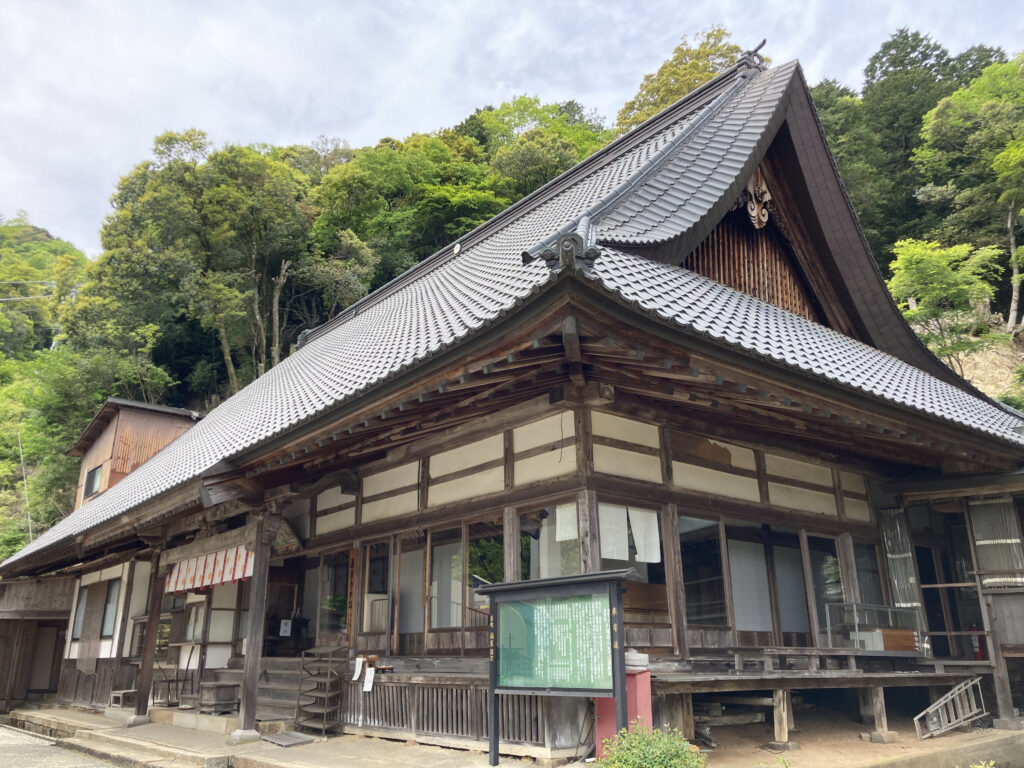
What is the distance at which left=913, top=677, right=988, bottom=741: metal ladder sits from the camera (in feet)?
27.4

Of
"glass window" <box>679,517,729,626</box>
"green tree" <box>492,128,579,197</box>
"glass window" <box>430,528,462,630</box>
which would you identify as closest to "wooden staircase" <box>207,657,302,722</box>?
"glass window" <box>430,528,462,630</box>

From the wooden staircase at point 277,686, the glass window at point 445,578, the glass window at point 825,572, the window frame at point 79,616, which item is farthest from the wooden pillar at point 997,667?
the window frame at point 79,616

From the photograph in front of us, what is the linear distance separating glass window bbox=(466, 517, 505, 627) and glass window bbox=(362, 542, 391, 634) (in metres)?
1.76

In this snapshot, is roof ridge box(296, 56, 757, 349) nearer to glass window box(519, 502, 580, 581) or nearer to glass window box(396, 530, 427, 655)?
glass window box(396, 530, 427, 655)

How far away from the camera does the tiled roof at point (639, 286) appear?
6141mm

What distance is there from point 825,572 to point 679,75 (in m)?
27.4

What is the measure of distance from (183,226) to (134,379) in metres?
6.13

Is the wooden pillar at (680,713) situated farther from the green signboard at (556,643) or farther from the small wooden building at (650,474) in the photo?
the green signboard at (556,643)

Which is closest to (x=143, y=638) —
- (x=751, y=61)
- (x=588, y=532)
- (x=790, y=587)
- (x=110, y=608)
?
(x=110, y=608)

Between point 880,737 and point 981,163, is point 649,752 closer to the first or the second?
point 880,737

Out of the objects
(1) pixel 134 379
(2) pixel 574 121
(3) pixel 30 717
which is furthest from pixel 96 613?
(2) pixel 574 121

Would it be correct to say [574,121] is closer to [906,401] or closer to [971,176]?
[971,176]

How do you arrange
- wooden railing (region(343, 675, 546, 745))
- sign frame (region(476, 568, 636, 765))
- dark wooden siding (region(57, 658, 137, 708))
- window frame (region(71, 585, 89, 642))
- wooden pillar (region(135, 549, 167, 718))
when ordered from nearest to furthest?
sign frame (region(476, 568, 636, 765)), wooden railing (region(343, 675, 546, 745)), wooden pillar (region(135, 549, 167, 718)), dark wooden siding (region(57, 658, 137, 708)), window frame (region(71, 585, 89, 642))

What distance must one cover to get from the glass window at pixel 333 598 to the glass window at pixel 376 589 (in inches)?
42.0
